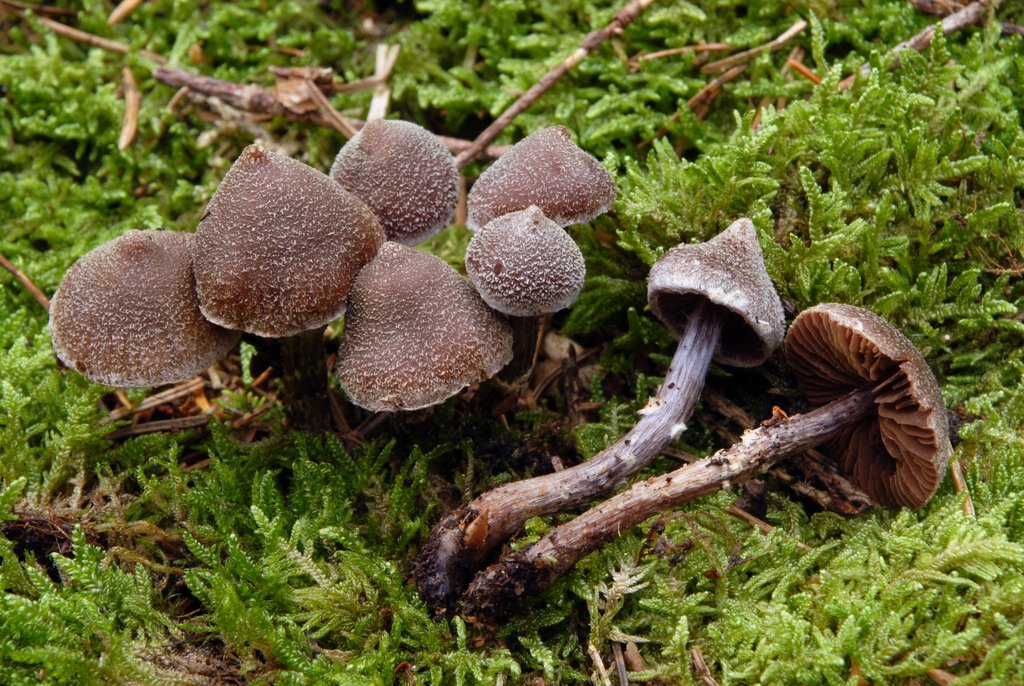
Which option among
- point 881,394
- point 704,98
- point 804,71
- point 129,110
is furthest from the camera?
point 129,110

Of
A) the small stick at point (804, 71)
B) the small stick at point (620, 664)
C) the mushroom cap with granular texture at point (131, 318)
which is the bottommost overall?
the small stick at point (620, 664)

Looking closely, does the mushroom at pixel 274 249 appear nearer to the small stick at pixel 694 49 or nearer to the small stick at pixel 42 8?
the small stick at pixel 694 49

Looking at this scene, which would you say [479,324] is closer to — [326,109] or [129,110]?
[326,109]

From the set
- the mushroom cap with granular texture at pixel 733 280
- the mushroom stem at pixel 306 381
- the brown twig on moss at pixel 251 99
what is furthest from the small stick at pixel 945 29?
the mushroom stem at pixel 306 381

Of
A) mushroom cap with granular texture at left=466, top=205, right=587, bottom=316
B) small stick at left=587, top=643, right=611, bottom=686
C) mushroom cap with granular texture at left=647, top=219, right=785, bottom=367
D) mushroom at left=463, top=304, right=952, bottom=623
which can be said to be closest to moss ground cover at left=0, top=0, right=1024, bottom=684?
small stick at left=587, top=643, right=611, bottom=686

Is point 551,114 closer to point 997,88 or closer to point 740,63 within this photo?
point 740,63

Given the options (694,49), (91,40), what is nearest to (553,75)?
(694,49)
